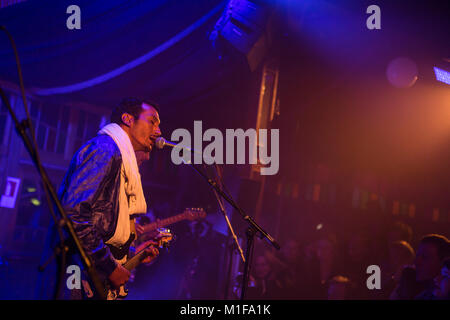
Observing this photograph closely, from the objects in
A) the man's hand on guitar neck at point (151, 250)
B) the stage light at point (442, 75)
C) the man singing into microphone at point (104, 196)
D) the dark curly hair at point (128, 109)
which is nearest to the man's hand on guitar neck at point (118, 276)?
the man singing into microphone at point (104, 196)

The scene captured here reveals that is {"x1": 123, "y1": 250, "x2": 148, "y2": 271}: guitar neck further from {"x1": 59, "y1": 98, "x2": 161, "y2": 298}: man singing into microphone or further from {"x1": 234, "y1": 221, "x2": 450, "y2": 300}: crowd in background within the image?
{"x1": 234, "y1": 221, "x2": 450, "y2": 300}: crowd in background

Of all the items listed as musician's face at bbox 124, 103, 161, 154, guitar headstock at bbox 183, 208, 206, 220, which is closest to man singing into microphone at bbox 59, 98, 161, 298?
musician's face at bbox 124, 103, 161, 154

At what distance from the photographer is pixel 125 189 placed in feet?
7.97

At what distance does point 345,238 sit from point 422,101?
3.60 m

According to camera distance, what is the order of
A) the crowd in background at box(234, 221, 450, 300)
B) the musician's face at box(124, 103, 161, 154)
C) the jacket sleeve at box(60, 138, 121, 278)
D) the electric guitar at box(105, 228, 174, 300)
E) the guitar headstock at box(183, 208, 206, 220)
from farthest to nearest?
the guitar headstock at box(183, 208, 206, 220) < the crowd in background at box(234, 221, 450, 300) < the musician's face at box(124, 103, 161, 154) < the electric guitar at box(105, 228, 174, 300) < the jacket sleeve at box(60, 138, 121, 278)

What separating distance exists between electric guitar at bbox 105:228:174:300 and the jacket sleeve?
23 centimetres

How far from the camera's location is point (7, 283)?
444 cm

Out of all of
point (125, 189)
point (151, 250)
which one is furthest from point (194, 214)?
point (125, 189)

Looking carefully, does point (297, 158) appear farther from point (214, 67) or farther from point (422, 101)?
point (214, 67)

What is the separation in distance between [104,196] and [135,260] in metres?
0.56

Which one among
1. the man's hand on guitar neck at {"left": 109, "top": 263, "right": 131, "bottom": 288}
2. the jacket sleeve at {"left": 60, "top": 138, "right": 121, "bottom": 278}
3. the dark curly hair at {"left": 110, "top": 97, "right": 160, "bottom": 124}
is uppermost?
the dark curly hair at {"left": 110, "top": 97, "right": 160, "bottom": 124}

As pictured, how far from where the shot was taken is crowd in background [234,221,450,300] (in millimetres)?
3738
